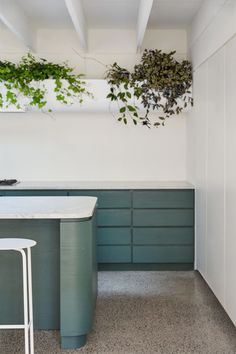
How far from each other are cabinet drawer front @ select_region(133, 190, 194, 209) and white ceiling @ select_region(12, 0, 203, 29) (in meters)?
1.95

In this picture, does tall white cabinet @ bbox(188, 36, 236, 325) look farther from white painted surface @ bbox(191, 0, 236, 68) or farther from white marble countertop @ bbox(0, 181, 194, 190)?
white marble countertop @ bbox(0, 181, 194, 190)

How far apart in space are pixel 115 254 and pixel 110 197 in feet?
2.16

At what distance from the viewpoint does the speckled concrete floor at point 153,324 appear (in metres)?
2.87

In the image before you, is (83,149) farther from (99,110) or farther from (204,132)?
(204,132)

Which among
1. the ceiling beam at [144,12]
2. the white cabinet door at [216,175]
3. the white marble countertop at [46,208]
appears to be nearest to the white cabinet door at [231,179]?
the white cabinet door at [216,175]

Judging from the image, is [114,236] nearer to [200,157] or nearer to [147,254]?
[147,254]

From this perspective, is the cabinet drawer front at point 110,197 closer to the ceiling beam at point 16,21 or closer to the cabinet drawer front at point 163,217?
the cabinet drawer front at point 163,217

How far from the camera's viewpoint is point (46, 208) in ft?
9.60

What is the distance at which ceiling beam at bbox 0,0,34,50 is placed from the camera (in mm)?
3691

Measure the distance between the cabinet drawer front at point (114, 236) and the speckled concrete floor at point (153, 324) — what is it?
1.49ft

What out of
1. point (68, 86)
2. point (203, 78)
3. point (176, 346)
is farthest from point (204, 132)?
point (176, 346)

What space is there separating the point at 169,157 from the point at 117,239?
1.28 meters

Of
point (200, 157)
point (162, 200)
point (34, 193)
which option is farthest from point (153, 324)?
A: point (34, 193)

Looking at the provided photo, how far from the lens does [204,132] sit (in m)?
→ 4.02
